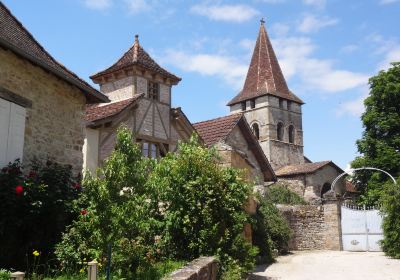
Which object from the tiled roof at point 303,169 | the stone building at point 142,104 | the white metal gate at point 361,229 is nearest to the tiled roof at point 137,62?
the stone building at point 142,104

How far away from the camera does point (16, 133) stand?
8250 mm

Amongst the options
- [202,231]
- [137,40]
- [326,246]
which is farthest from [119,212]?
[326,246]

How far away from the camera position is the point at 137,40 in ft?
57.5

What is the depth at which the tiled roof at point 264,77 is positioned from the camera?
4285 centimetres

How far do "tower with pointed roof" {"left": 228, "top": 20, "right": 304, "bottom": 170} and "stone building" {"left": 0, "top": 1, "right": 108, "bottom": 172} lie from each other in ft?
104

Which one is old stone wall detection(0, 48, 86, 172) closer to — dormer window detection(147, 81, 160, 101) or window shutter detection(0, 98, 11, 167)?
window shutter detection(0, 98, 11, 167)

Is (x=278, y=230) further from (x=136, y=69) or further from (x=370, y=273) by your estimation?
(x=136, y=69)

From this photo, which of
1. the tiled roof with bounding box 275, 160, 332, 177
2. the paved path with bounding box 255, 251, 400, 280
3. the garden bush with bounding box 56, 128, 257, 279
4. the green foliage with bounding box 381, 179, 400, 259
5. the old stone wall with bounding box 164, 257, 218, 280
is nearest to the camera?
the old stone wall with bounding box 164, 257, 218, 280

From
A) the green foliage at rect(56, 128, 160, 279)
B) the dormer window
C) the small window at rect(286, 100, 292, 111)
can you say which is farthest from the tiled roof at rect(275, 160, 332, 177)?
the green foliage at rect(56, 128, 160, 279)

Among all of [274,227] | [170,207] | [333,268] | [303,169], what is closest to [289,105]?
[303,169]

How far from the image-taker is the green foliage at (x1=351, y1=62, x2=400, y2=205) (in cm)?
2545

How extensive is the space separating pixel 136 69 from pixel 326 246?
1042 centimetres

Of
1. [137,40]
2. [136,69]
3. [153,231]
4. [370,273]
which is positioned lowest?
[370,273]

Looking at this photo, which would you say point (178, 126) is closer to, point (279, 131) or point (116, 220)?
point (116, 220)
